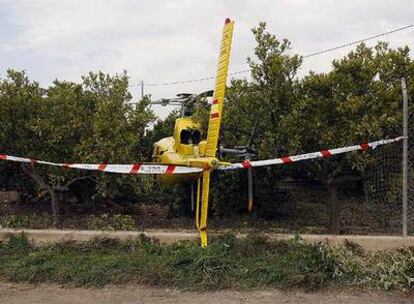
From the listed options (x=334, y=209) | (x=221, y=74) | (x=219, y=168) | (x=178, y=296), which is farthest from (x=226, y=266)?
(x=334, y=209)

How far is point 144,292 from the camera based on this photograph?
6426mm

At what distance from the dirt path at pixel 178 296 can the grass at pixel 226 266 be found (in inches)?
5.7

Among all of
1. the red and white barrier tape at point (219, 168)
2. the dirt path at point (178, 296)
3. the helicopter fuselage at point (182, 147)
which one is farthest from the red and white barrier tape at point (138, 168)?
the dirt path at point (178, 296)

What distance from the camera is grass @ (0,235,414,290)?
647cm

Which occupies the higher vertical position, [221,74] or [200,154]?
[221,74]

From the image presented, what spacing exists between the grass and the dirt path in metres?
0.14

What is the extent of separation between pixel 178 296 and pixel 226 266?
715mm

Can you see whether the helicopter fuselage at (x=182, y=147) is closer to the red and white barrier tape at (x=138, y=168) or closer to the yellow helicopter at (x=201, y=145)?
the yellow helicopter at (x=201, y=145)

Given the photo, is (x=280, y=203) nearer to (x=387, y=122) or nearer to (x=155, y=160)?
(x=155, y=160)

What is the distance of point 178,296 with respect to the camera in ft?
20.6

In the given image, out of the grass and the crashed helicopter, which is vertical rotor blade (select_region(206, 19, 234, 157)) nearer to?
the crashed helicopter

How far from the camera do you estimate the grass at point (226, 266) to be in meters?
6.47

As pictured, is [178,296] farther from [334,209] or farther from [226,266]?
[334,209]

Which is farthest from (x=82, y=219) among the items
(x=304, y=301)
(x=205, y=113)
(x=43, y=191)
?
(x=304, y=301)
